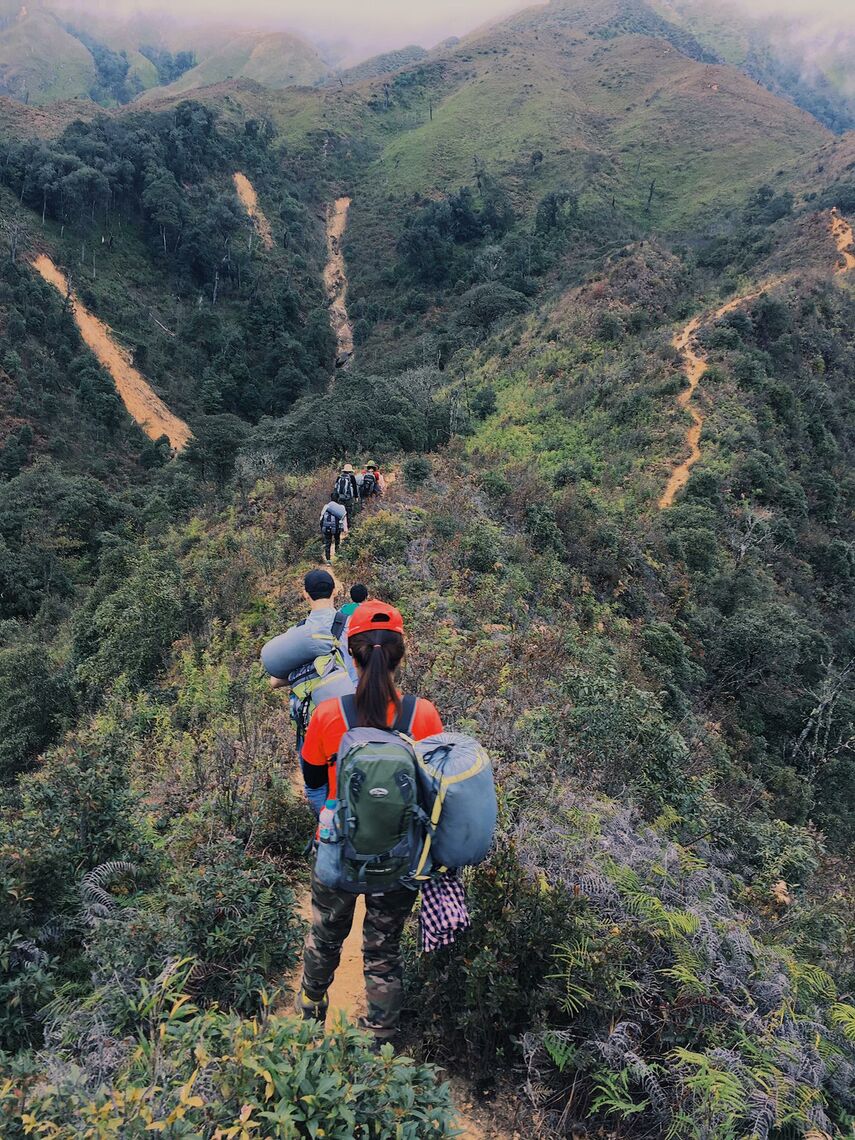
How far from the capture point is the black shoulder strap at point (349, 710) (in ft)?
7.98

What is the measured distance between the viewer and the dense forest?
2406 millimetres

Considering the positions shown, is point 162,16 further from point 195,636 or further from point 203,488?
point 195,636

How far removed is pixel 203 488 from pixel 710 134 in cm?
6702

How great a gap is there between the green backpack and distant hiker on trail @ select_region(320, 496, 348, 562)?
683cm

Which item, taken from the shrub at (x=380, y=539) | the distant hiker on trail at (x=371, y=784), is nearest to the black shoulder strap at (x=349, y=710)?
the distant hiker on trail at (x=371, y=784)

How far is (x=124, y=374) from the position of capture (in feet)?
128

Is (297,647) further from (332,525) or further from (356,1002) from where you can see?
(332,525)

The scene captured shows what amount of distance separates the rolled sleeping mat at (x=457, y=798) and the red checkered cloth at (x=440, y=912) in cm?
23

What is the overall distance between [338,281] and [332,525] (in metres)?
53.1

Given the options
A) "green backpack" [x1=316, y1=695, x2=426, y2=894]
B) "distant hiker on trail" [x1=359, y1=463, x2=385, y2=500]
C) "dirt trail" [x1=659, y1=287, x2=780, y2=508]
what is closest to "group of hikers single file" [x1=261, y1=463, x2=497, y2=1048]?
"green backpack" [x1=316, y1=695, x2=426, y2=894]

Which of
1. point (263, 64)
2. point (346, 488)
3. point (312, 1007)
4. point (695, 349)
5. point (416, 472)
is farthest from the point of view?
point (263, 64)

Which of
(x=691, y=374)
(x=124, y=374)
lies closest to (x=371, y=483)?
(x=691, y=374)

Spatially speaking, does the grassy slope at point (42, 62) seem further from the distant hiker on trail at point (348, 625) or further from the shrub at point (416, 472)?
the distant hiker on trail at point (348, 625)

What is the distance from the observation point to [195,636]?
334 inches
